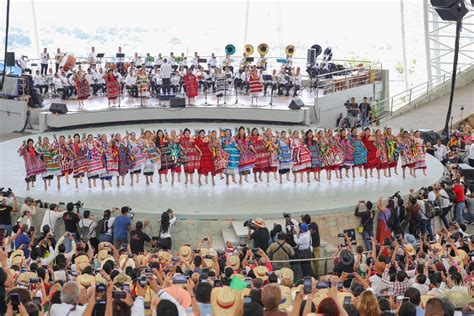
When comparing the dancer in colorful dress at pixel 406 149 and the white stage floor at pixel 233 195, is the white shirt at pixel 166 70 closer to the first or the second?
the white stage floor at pixel 233 195

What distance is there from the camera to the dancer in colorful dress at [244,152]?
1702 centimetres

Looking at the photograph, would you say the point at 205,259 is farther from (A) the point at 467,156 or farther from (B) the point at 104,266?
(A) the point at 467,156

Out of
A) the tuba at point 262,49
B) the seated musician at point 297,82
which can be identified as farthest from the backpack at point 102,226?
the tuba at point 262,49

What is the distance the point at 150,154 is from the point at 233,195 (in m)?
1.71

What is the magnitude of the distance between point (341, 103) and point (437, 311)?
1827cm

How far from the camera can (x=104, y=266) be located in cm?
1124

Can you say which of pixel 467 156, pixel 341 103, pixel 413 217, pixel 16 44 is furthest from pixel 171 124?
pixel 16 44

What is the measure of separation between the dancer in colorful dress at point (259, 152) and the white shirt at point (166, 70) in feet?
26.7

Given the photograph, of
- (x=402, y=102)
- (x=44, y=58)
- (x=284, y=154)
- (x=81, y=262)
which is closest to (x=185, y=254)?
(x=81, y=262)

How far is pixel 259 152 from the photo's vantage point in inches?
677

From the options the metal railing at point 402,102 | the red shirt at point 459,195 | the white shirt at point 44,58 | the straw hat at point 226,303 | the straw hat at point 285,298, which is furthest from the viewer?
the metal railing at point 402,102

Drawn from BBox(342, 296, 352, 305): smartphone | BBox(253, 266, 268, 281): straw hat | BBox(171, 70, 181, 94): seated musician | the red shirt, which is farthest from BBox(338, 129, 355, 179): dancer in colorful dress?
BBox(342, 296, 352, 305): smartphone

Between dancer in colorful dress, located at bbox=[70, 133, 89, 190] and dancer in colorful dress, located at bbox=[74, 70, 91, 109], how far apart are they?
6985mm

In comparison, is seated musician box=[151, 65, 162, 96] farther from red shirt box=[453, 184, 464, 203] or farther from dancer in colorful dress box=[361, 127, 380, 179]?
red shirt box=[453, 184, 464, 203]
